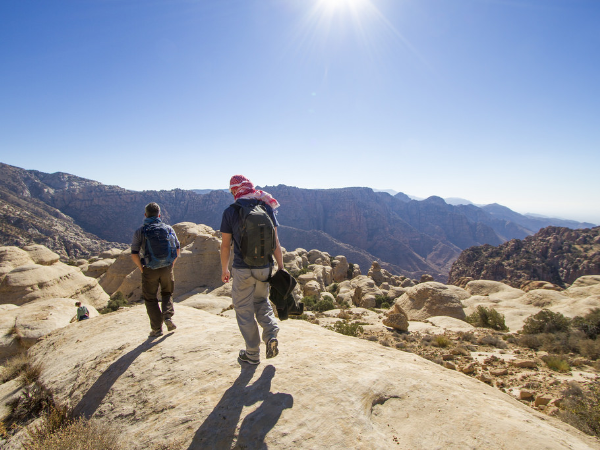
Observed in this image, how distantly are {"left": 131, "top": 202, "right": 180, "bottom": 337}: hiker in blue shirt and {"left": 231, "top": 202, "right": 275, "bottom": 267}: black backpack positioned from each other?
1.80 m

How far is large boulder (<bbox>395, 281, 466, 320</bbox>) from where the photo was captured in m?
14.6

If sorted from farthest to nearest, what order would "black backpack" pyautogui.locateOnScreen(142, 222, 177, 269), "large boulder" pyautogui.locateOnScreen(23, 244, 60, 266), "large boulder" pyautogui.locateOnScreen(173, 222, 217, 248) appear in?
"large boulder" pyautogui.locateOnScreen(173, 222, 217, 248) < "large boulder" pyautogui.locateOnScreen(23, 244, 60, 266) < "black backpack" pyautogui.locateOnScreen(142, 222, 177, 269)

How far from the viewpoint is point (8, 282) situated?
12.0 metres

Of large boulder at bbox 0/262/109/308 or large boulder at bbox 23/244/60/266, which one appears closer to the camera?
large boulder at bbox 0/262/109/308

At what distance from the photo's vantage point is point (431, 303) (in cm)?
1518

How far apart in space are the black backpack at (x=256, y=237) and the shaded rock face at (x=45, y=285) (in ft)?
45.2

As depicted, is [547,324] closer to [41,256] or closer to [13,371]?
[13,371]

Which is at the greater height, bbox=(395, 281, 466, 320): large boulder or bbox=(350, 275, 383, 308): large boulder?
bbox=(395, 281, 466, 320): large boulder

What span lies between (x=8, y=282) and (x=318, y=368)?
1578cm

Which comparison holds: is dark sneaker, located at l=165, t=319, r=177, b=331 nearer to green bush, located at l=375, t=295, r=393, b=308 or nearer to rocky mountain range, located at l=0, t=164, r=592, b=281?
green bush, located at l=375, t=295, r=393, b=308

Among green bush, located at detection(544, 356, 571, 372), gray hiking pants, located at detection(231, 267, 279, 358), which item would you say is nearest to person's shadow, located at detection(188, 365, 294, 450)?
gray hiking pants, located at detection(231, 267, 279, 358)

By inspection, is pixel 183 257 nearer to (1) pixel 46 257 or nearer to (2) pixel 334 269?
(1) pixel 46 257

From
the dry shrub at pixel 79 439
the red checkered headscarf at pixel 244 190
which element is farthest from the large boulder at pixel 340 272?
the dry shrub at pixel 79 439

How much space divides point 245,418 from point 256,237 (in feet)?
5.68
